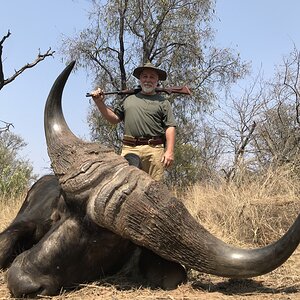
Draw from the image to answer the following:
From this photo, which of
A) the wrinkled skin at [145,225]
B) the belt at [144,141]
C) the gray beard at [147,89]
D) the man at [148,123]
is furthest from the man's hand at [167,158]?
the wrinkled skin at [145,225]

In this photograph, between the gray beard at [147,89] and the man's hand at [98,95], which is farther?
the gray beard at [147,89]

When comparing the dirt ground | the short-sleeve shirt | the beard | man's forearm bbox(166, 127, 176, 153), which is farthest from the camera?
the beard

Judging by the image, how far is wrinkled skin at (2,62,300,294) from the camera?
3.37 meters

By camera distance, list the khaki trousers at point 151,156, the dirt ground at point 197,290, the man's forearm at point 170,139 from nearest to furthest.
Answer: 1. the dirt ground at point 197,290
2. the man's forearm at point 170,139
3. the khaki trousers at point 151,156

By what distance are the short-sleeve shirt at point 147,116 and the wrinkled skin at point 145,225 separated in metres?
2.04

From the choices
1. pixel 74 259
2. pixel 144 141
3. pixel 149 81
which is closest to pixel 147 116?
pixel 144 141

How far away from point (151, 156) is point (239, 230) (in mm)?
2015

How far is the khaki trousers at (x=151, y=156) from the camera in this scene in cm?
561

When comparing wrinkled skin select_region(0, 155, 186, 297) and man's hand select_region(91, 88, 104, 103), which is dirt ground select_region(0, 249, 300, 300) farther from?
man's hand select_region(91, 88, 104, 103)

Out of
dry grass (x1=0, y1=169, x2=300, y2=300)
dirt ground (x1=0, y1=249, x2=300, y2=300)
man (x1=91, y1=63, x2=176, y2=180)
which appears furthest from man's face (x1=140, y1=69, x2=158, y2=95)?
dirt ground (x1=0, y1=249, x2=300, y2=300)

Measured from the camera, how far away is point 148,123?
225 inches

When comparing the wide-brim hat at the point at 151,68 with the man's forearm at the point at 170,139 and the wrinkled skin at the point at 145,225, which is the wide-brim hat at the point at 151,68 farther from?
the wrinkled skin at the point at 145,225

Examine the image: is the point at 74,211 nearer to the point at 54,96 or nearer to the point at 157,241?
the point at 157,241

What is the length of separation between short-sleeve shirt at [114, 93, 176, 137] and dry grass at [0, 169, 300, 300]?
6.02 ft
